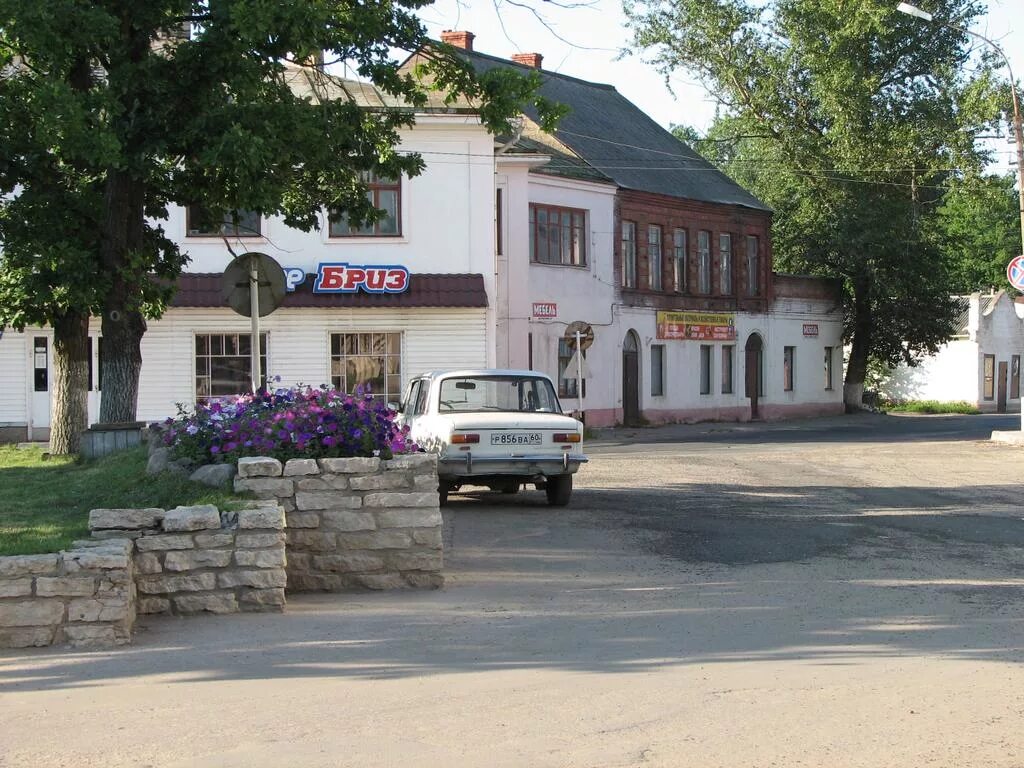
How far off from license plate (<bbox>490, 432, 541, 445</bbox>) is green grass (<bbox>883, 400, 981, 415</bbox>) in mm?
44562

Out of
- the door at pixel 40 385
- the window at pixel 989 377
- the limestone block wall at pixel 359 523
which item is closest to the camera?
the limestone block wall at pixel 359 523

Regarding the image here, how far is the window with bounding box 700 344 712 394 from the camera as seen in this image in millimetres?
44469

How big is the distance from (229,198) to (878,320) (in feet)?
124

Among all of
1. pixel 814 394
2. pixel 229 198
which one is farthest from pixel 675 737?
pixel 814 394

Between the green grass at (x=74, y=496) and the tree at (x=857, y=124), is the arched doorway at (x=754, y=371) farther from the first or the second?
the green grass at (x=74, y=496)

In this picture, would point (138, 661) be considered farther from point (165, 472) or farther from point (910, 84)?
point (910, 84)

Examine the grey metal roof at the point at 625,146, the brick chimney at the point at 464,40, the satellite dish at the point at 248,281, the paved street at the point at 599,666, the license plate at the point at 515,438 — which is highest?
the brick chimney at the point at 464,40

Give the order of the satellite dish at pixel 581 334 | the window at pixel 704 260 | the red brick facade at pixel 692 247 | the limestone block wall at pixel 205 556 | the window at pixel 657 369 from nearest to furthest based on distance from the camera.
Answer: the limestone block wall at pixel 205 556
the satellite dish at pixel 581 334
the red brick facade at pixel 692 247
the window at pixel 657 369
the window at pixel 704 260

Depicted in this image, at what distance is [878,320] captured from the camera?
5006 cm

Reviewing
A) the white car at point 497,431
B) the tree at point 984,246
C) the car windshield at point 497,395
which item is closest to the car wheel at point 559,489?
the white car at point 497,431

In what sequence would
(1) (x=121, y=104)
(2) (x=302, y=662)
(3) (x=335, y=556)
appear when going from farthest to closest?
(1) (x=121, y=104), (3) (x=335, y=556), (2) (x=302, y=662)

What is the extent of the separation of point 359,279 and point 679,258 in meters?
15.1

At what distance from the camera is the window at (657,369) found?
41.9 meters

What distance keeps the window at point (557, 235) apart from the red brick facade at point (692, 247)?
1789 mm
